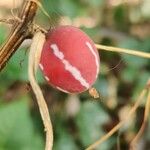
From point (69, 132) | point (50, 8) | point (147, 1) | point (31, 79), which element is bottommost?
point (69, 132)

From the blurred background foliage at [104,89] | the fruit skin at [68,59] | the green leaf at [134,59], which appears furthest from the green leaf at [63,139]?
the fruit skin at [68,59]

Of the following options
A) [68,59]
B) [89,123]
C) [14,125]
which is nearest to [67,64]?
[68,59]

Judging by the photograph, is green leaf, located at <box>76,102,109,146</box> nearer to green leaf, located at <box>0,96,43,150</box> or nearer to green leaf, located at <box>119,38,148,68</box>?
green leaf, located at <box>119,38,148,68</box>

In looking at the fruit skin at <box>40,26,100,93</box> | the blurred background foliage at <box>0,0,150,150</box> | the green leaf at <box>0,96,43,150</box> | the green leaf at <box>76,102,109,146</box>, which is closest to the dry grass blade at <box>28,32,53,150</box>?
the fruit skin at <box>40,26,100,93</box>

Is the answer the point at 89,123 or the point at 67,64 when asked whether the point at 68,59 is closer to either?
the point at 67,64

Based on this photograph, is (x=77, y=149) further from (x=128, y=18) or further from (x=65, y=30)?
(x=65, y=30)

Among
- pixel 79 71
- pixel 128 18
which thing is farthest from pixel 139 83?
pixel 79 71
